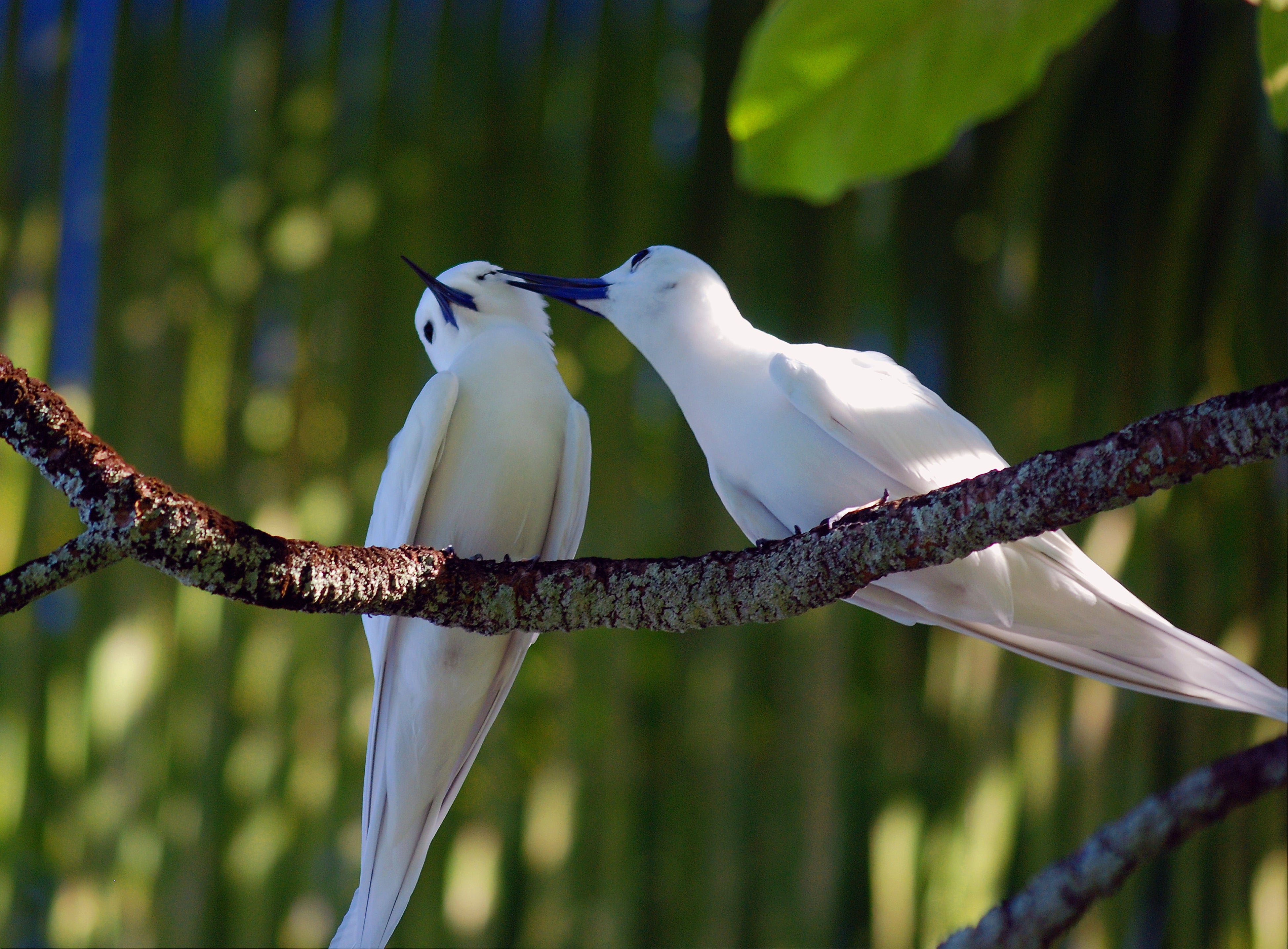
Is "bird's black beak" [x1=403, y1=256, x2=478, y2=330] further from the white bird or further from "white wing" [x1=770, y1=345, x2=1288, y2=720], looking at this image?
"white wing" [x1=770, y1=345, x2=1288, y2=720]

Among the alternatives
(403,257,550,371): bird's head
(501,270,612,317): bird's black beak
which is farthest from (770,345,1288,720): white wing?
(403,257,550,371): bird's head

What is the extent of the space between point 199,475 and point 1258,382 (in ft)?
5.24

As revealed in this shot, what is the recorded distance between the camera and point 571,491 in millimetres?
798

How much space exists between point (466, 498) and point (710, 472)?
200 millimetres

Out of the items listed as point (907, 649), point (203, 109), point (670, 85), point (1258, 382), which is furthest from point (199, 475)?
point (1258, 382)

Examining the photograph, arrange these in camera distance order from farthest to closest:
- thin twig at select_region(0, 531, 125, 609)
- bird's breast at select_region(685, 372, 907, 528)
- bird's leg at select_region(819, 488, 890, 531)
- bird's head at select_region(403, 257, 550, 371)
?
1. bird's head at select_region(403, 257, 550, 371)
2. bird's breast at select_region(685, 372, 907, 528)
3. bird's leg at select_region(819, 488, 890, 531)
4. thin twig at select_region(0, 531, 125, 609)

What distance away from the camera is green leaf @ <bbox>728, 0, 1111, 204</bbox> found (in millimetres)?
700

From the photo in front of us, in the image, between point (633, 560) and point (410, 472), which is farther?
point (410, 472)

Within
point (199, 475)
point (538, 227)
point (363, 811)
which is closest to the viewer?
point (363, 811)

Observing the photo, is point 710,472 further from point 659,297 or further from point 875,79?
point 875,79

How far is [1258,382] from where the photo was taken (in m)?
1.52

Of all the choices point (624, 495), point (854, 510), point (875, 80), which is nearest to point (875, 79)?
point (875, 80)

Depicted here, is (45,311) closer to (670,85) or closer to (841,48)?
(670,85)

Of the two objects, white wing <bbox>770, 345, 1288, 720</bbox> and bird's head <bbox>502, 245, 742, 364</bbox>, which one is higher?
bird's head <bbox>502, 245, 742, 364</bbox>
